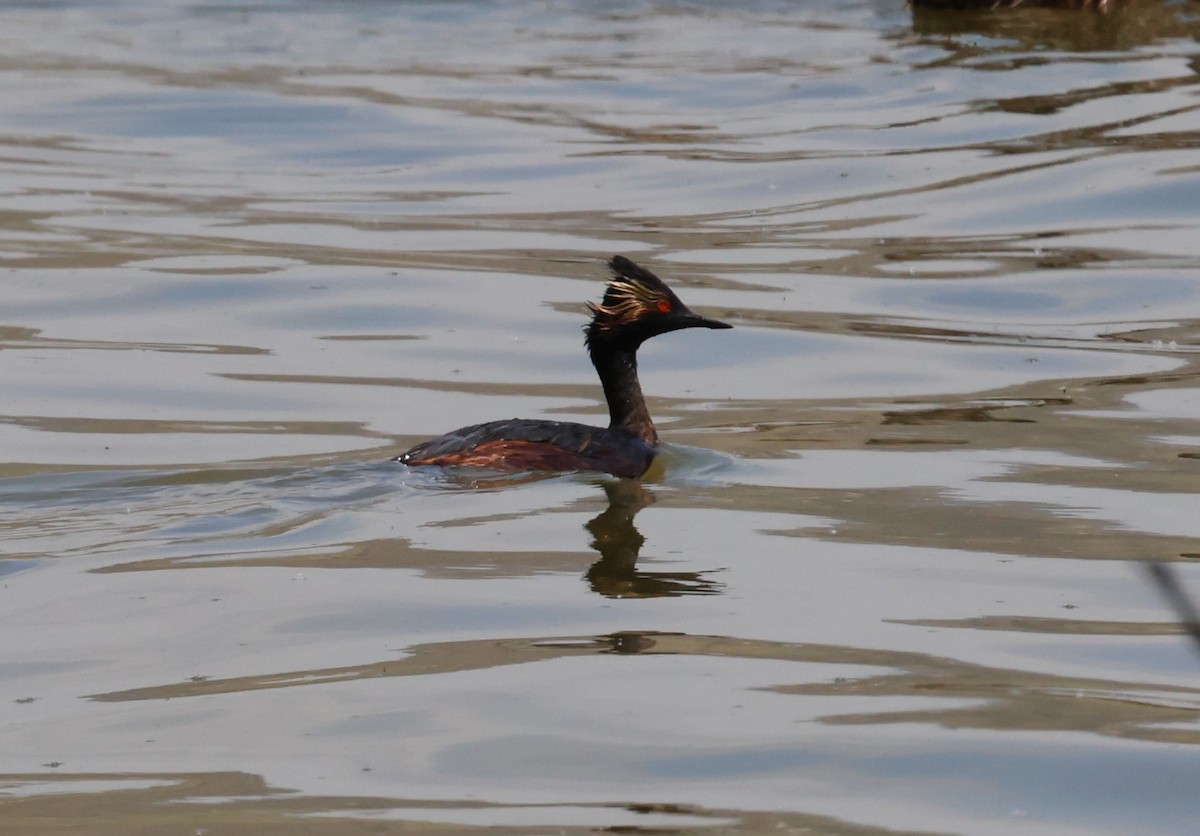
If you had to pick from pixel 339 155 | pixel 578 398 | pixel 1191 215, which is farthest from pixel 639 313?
pixel 339 155

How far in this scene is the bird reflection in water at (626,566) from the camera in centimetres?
692

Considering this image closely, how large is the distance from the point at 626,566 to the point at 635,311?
2.68m

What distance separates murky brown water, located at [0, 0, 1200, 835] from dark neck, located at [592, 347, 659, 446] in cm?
22

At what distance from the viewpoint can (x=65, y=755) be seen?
521cm

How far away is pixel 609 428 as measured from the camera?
942 cm

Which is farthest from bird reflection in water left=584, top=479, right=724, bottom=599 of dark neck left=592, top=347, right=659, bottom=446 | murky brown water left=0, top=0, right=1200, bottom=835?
dark neck left=592, top=347, right=659, bottom=446

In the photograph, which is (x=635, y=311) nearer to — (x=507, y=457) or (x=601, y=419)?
(x=601, y=419)

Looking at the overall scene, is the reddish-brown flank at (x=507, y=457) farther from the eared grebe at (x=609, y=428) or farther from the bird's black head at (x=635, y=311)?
the bird's black head at (x=635, y=311)

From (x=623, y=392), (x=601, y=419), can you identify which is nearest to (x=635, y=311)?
(x=623, y=392)

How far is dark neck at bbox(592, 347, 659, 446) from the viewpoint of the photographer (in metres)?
9.61

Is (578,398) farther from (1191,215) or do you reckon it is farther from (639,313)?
(1191,215)

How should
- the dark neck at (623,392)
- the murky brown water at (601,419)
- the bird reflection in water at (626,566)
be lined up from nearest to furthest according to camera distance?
the murky brown water at (601,419) < the bird reflection in water at (626,566) < the dark neck at (623,392)

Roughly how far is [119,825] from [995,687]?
2471mm

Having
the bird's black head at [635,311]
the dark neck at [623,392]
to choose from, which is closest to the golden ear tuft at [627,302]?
the bird's black head at [635,311]
